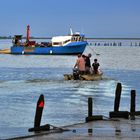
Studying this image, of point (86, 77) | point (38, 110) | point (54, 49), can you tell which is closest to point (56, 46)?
point (54, 49)

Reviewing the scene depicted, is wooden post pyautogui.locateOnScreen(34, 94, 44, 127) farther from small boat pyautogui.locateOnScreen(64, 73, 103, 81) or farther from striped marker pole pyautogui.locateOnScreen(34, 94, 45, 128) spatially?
small boat pyautogui.locateOnScreen(64, 73, 103, 81)

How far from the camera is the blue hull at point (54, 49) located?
93.2 metres

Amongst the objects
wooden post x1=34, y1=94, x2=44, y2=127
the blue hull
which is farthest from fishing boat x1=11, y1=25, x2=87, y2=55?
wooden post x1=34, y1=94, x2=44, y2=127

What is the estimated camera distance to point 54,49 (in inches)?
3895

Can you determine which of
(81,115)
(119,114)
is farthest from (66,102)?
(119,114)

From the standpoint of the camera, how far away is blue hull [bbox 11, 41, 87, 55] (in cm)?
9325

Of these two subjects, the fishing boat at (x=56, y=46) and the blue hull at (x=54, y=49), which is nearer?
the fishing boat at (x=56, y=46)

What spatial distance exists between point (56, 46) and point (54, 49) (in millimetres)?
1116

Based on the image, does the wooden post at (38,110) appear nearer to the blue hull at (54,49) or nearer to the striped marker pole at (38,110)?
the striped marker pole at (38,110)

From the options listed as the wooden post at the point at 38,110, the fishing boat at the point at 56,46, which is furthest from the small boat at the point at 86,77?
the fishing boat at the point at 56,46

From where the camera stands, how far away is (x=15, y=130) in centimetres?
1584

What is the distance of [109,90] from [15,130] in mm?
14669

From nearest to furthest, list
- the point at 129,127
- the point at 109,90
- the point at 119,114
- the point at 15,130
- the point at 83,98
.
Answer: the point at 129,127 → the point at 15,130 → the point at 119,114 → the point at 83,98 → the point at 109,90

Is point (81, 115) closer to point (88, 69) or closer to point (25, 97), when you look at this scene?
point (25, 97)
